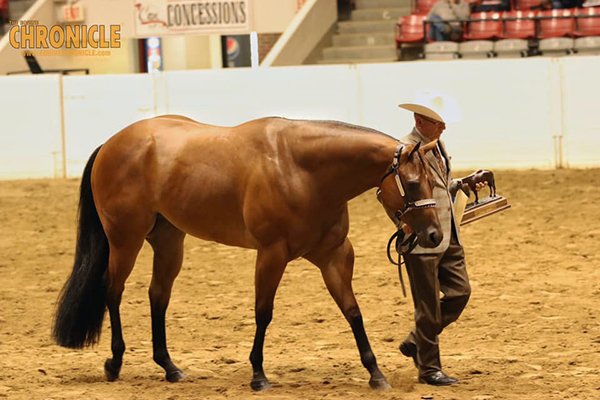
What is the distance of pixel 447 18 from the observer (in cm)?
1723

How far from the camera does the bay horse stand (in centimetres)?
535

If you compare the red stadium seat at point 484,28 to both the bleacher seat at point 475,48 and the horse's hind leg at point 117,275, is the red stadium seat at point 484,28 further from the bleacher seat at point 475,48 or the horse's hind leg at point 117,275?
the horse's hind leg at point 117,275

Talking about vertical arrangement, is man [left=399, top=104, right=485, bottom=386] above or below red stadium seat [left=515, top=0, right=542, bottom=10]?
below

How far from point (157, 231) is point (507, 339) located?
93.7 inches

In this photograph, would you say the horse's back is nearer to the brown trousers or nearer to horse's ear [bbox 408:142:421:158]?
horse's ear [bbox 408:142:421:158]

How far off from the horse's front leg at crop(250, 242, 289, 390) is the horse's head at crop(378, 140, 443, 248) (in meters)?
0.72

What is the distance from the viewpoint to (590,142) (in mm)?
13617

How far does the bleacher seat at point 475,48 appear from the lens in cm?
1681

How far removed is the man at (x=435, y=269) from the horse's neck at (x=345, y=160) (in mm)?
282

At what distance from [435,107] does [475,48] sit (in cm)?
1177

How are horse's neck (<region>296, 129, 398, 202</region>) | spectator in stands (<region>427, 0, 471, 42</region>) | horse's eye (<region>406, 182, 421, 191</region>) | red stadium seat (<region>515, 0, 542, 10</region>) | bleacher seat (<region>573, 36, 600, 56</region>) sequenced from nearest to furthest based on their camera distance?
horse's eye (<region>406, 182, 421, 191</region>) → horse's neck (<region>296, 129, 398, 202</region>) → bleacher seat (<region>573, 36, 600, 56</region>) → spectator in stands (<region>427, 0, 471, 42</region>) → red stadium seat (<region>515, 0, 542, 10</region>)

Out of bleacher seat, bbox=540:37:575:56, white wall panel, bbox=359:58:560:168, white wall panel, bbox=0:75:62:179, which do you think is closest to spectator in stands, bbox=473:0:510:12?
bleacher seat, bbox=540:37:575:56

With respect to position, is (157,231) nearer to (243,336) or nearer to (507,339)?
(243,336)

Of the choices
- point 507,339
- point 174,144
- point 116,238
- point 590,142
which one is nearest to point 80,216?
point 116,238
